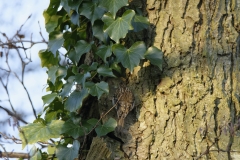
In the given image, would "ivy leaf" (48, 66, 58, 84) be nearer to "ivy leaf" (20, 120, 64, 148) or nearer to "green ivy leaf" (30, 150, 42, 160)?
"ivy leaf" (20, 120, 64, 148)

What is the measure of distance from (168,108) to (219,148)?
23 centimetres

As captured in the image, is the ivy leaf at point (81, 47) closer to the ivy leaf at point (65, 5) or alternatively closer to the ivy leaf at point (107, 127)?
the ivy leaf at point (65, 5)

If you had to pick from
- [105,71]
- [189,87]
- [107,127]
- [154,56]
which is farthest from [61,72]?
[189,87]

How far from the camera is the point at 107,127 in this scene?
144cm

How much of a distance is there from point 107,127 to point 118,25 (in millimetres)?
402

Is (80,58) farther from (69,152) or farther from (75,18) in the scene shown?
(69,152)

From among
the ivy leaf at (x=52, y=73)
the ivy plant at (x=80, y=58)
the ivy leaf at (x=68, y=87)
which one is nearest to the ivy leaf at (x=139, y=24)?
the ivy plant at (x=80, y=58)

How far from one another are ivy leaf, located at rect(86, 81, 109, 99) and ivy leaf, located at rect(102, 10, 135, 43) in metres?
0.18

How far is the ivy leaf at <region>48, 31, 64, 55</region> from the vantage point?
1638 mm

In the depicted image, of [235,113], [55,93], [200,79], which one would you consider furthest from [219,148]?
[55,93]

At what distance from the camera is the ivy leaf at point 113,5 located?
55.8 inches

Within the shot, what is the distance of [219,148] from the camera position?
1.29 metres

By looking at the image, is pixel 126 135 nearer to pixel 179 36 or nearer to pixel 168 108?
pixel 168 108

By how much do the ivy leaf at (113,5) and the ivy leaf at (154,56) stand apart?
20 cm
